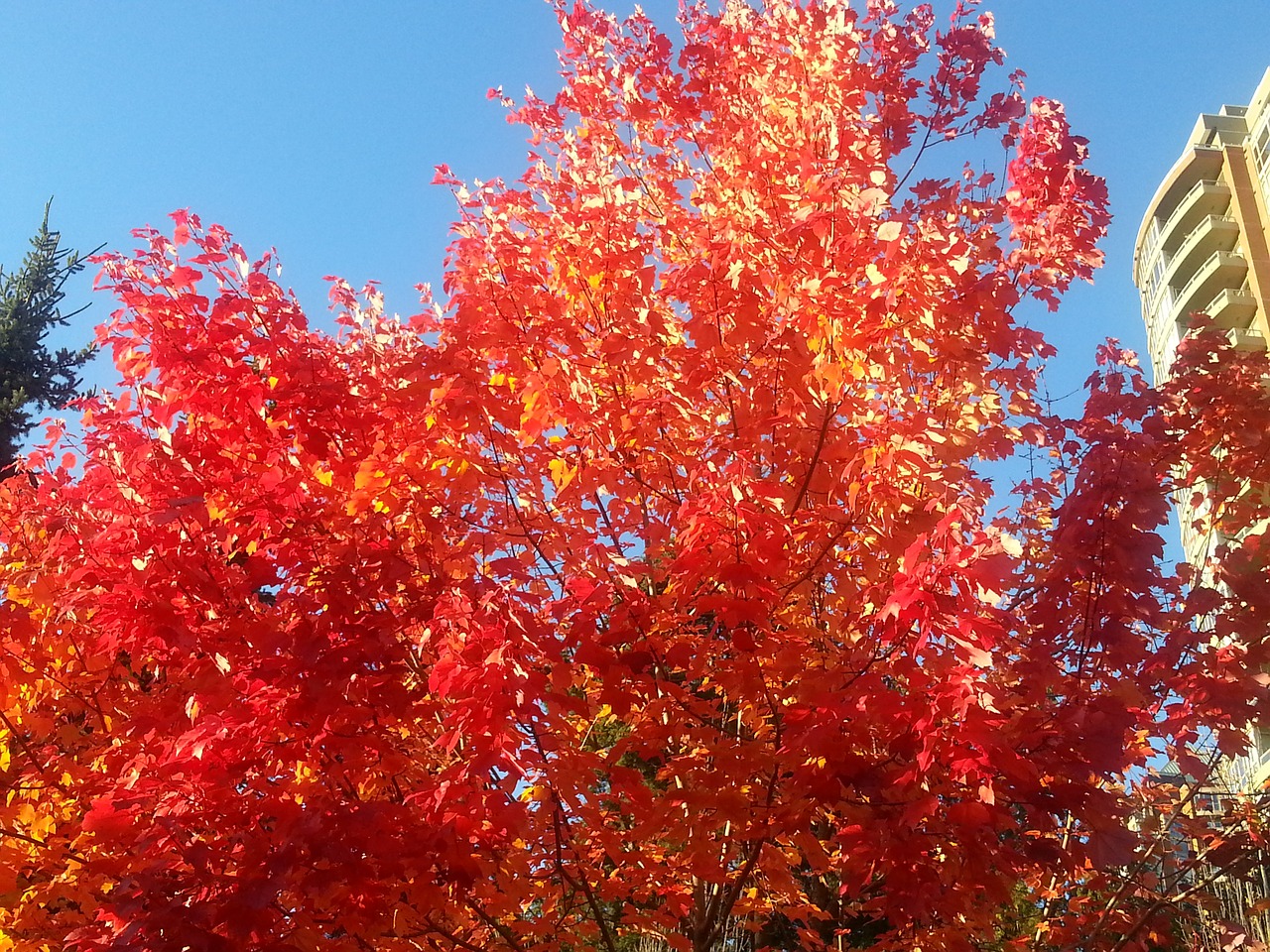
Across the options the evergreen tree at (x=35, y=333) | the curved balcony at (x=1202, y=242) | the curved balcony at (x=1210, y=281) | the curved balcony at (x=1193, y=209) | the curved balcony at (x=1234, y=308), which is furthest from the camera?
the curved balcony at (x=1193, y=209)

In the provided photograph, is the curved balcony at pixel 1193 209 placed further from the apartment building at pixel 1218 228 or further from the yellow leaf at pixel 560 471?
the yellow leaf at pixel 560 471

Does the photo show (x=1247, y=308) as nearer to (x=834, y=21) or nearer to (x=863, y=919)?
(x=863, y=919)

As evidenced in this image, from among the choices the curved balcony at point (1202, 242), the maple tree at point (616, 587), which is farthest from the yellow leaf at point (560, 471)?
the curved balcony at point (1202, 242)

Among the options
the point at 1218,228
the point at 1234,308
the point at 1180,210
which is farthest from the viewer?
the point at 1180,210

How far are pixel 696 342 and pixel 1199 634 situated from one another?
2.95 meters

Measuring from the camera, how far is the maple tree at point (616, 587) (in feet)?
11.1

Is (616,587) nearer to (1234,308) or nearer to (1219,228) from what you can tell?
(1234,308)

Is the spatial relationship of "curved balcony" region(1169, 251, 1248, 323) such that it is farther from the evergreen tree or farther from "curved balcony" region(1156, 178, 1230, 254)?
the evergreen tree

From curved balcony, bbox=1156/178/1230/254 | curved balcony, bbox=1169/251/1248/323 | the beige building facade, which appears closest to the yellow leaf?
the beige building facade

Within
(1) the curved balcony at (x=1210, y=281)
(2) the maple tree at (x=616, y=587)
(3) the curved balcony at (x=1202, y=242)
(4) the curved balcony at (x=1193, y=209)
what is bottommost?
(2) the maple tree at (x=616, y=587)

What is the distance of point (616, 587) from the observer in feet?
12.6

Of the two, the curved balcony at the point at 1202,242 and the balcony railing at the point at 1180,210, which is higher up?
the balcony railing at the point at 1180,210

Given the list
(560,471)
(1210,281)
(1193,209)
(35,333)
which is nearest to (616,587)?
(560,471)

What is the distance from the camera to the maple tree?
3.38 meters
